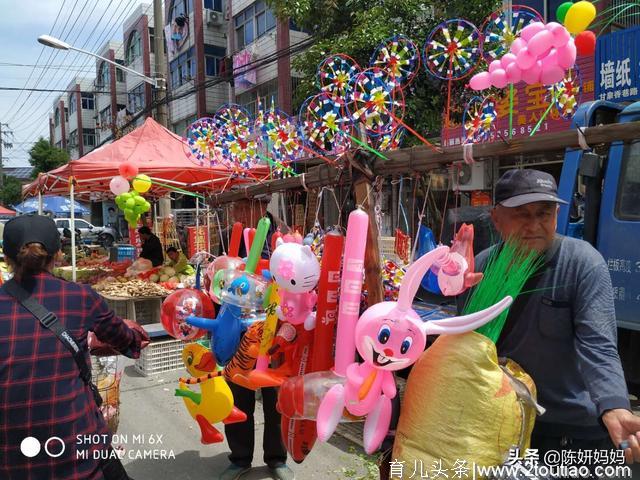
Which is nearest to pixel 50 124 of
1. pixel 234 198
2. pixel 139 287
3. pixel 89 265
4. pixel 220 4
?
pixel 220 4

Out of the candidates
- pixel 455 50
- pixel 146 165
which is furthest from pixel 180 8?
pixel 455 50

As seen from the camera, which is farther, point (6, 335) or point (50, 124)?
point (50, 124)

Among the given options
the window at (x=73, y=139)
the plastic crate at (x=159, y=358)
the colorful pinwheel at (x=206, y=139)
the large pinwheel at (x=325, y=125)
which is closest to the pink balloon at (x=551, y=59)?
the large pinwheel at (x=325, y=125)

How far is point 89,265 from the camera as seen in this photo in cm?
1052

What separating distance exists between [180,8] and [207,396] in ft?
73.2

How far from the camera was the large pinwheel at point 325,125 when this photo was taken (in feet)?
8.50

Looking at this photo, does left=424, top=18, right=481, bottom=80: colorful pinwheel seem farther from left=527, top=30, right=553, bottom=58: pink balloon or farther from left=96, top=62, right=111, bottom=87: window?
left=96, top=62, right=111, bottom=87: window

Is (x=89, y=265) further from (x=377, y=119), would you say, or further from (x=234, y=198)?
(x=377, y=119)

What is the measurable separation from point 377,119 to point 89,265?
9.64 m

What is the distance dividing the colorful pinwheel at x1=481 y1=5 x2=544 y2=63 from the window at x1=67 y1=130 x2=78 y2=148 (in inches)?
1623

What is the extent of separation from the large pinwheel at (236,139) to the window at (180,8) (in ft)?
59.9

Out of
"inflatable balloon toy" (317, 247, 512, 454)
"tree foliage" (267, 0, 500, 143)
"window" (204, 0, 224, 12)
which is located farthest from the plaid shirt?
"window" (204, 0, 224, 12)

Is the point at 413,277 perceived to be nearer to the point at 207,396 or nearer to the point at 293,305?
the point at 293,305

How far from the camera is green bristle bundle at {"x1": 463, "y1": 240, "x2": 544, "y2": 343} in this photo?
5.18 ft
